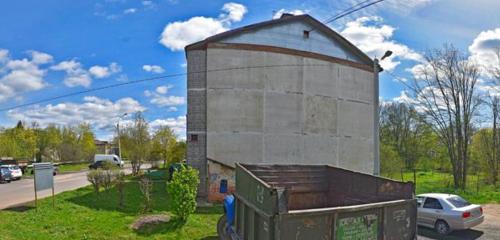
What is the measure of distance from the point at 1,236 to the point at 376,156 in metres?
11.3

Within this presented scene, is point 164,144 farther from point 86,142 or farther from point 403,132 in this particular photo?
point 86,142

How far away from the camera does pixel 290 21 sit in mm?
22531

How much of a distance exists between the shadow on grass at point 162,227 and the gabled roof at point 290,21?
1029 centimetres

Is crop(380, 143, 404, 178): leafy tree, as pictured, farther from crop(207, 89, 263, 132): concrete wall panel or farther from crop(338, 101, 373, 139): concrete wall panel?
crop(207, 89, 263, 132): concrete wall panel

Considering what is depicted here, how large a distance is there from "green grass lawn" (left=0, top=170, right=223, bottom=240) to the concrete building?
4.35 metres

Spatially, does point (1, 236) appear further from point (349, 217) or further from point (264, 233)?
point (349, 217)

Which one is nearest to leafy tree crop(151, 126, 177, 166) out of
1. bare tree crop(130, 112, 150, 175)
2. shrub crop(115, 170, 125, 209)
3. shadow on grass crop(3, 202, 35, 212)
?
bare tree crop(130, 112, 150, 175)

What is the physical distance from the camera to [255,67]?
20844 millimetres

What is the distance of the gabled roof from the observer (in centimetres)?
2031

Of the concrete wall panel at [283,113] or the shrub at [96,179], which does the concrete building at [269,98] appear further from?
the shrub at [96,179]

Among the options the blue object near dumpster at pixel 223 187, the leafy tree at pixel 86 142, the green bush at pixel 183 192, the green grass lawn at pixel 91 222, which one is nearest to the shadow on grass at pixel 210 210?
the green grass lawn at pixel 91 222

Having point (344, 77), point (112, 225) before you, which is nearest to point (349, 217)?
point (112, 225)

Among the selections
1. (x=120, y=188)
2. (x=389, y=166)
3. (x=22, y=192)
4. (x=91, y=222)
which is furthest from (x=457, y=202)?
(x=22, y=192)

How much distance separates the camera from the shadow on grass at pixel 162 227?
1168 centimetres
